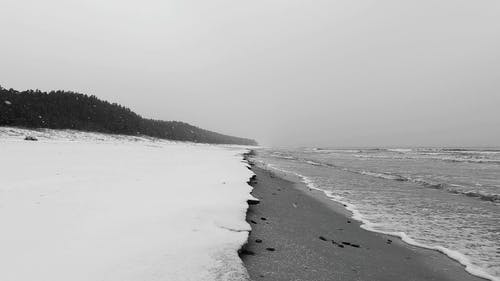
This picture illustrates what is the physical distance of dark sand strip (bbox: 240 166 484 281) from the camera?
165 inches

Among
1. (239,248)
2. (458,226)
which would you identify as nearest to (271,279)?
(239,248)

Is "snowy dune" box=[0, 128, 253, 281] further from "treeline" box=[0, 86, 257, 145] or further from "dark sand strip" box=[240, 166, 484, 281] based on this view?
"treeline" box=[0, 86, 257, 145]

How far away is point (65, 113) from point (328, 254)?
174 ft

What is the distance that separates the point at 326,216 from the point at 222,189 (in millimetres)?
2496

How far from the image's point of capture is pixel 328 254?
16.4 feet

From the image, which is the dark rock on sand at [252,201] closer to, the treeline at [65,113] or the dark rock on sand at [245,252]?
the dark rock on sand at [245,252]

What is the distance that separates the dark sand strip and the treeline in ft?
133

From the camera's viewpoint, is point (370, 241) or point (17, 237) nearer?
point (17, 237)

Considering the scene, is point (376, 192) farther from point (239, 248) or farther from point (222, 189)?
point (239, 248)

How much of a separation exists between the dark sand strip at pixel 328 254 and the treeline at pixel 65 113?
4063 cm

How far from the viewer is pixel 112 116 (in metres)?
60.5

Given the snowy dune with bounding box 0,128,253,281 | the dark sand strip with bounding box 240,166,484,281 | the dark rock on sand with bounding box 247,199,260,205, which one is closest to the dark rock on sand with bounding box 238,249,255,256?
the dark sand strip with bounding box 240,166,484,281

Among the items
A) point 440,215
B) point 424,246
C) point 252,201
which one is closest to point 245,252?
point 252,201

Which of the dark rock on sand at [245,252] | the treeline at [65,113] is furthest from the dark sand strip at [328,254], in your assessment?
the treeline at [65,113]
